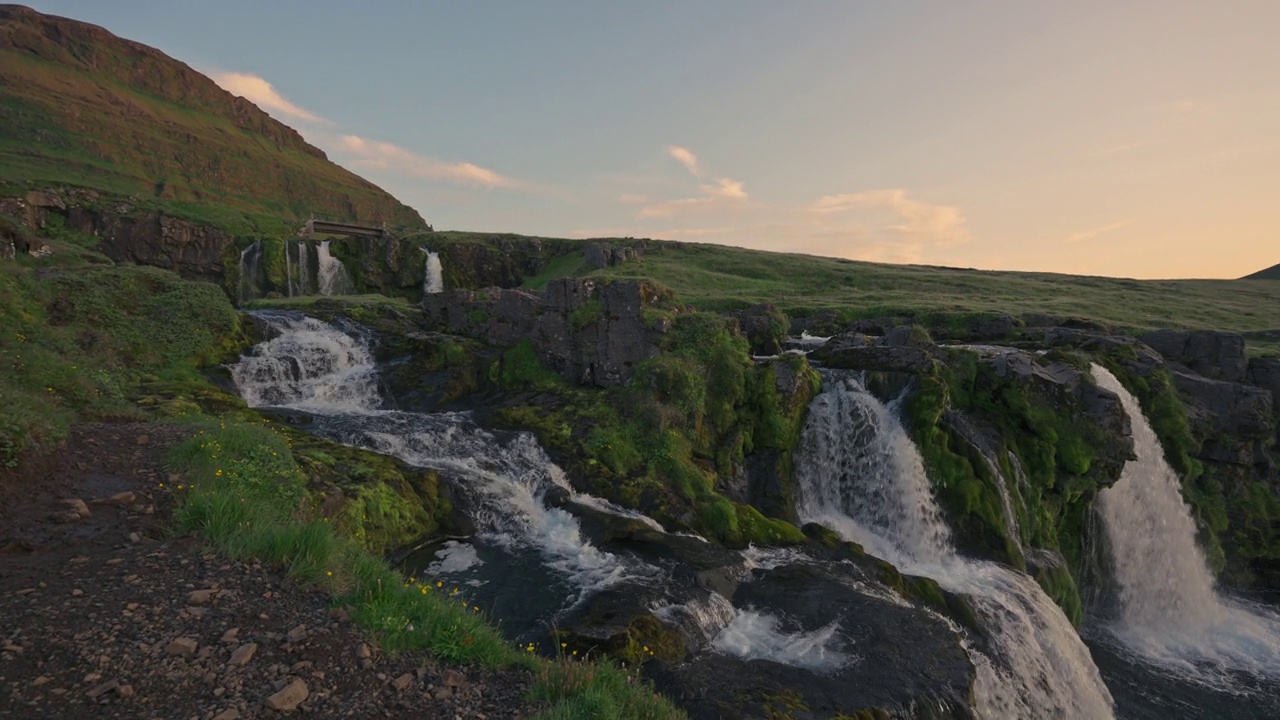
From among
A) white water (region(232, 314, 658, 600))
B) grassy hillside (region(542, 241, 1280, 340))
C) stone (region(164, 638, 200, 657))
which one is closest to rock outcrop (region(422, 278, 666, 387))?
white water (region(232, 314, 658, 600))

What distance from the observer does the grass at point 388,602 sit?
658 centimetres

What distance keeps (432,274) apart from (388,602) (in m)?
61.1

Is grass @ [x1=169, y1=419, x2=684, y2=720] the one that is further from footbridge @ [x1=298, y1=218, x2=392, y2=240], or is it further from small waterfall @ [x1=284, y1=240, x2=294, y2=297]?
footbridge @ [x1=298, y1=218, x2=392, y2=240]

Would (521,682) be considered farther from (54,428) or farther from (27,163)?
(27,163)

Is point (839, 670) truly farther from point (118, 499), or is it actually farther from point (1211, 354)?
point (1211, 354)

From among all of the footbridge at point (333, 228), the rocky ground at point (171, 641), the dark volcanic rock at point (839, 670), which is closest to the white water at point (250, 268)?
the footbridge at point (333, 228)

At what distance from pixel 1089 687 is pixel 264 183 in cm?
14627

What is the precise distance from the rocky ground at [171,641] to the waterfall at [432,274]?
2233 inches

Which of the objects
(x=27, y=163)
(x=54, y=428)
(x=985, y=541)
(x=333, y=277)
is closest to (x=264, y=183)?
(x=27, y=163)

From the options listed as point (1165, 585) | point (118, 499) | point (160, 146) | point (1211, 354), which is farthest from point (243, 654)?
point (160, 146)

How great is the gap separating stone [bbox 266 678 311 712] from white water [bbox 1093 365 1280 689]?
1011 inches

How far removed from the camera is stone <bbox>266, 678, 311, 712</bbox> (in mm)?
5348

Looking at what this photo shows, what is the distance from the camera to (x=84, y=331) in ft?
62.9

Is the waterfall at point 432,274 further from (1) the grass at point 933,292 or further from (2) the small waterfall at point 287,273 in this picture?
(1) the grass at point 933,292
